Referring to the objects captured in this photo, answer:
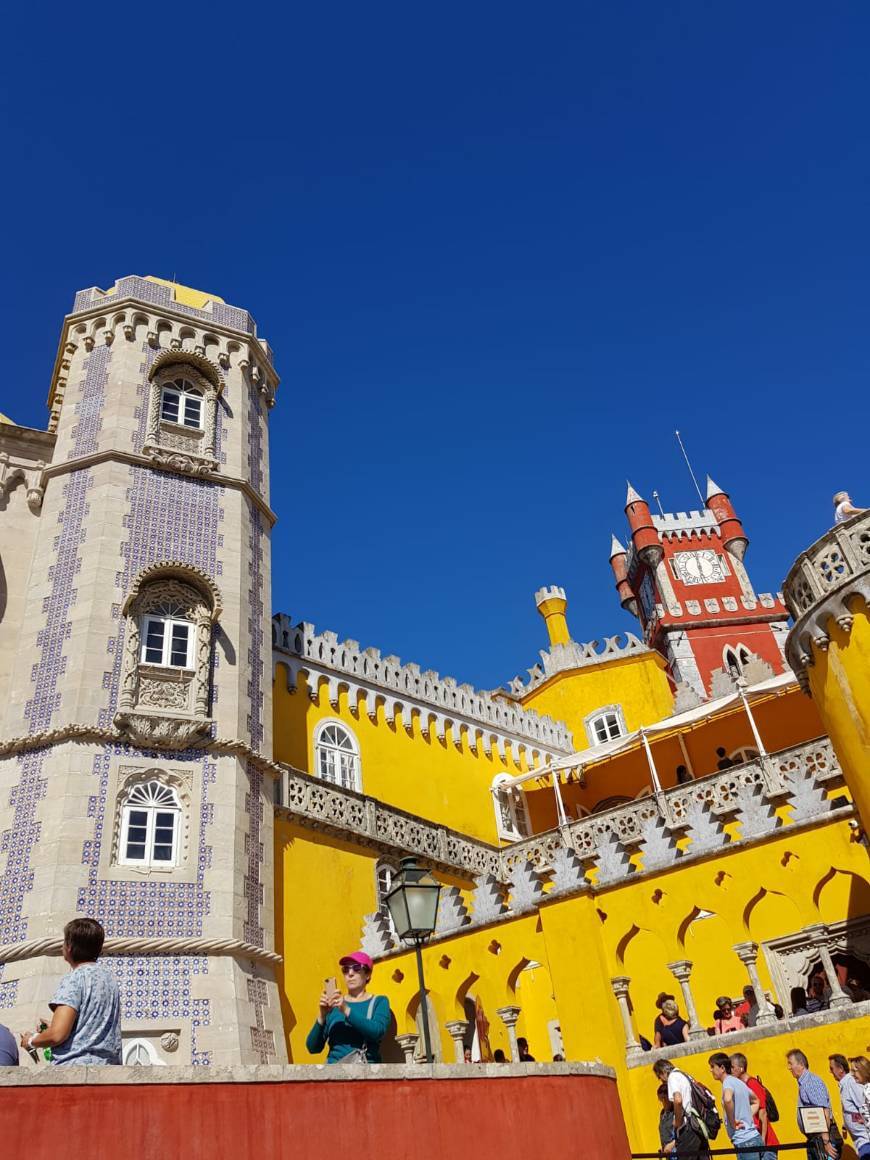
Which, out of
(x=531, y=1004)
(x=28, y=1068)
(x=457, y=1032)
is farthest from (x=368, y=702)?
(x=28, y=1068)

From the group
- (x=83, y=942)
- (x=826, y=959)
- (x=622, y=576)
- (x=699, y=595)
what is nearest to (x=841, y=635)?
(x=826, y=959)

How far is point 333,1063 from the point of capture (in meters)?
5.85

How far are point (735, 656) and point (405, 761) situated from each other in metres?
14.5

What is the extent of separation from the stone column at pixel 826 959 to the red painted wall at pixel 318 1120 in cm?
405

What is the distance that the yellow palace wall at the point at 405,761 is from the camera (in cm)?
1905

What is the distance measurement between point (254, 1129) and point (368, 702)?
15867mm

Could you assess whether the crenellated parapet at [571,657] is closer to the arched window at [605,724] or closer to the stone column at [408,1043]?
the arched window at [605,724]

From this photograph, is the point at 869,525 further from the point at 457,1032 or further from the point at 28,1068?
the point at 28,1068

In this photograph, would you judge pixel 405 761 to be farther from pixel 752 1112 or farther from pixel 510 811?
pixel 752 1112

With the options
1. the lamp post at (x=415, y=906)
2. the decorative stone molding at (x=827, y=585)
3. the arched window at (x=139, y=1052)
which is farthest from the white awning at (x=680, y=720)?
the lamp post at (x=415, y=906)

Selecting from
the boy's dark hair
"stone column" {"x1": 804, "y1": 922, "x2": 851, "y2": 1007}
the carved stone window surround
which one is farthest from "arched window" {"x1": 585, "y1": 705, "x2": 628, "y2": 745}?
the boy's dark hair

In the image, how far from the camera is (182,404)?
1800cm

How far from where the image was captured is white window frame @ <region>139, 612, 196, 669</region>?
14711mm

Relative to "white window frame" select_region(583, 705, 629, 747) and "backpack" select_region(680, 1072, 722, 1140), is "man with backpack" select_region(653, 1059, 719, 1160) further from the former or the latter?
"white window frame" select_region(583, 705, 629, 747)
